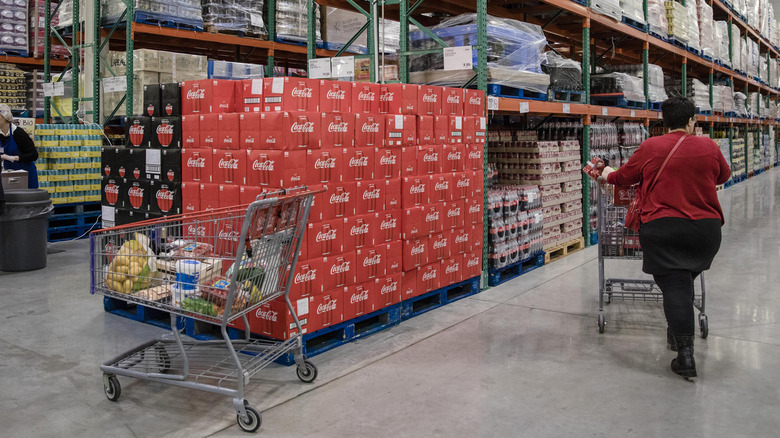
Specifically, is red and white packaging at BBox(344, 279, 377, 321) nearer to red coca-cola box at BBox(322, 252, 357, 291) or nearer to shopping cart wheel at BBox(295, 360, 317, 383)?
red coca-cola box at BBox(322, 252, 357, 291)

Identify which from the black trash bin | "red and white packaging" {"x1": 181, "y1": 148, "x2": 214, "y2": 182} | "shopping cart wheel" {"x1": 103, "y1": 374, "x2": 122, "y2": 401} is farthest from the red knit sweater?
the black trash bin

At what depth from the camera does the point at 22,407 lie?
3742 millimetres

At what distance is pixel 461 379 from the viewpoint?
4.17 m

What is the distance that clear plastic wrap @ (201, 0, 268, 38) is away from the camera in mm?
9898

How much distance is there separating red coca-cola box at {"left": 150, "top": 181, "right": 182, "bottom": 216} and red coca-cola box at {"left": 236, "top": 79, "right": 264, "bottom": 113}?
1.03m

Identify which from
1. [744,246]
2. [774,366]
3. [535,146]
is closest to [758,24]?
[744,246]

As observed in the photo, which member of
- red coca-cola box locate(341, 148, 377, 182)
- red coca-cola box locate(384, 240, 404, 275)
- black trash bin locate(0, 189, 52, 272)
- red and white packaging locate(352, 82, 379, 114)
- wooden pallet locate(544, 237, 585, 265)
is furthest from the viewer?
wooden pallet locate(544, 237, 585, 265)

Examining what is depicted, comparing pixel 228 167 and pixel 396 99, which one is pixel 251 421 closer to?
pixel 228 167

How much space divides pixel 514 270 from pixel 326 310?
10.9 ft

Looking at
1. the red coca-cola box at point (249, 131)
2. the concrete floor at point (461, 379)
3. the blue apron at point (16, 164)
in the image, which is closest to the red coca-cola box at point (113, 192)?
the concrete floor at point (461, 379)

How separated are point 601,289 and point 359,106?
2.40 metres

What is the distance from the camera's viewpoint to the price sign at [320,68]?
22.3 ft

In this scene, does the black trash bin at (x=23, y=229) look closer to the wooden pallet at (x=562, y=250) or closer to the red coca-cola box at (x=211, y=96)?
the red coca-cola box at (x=211, y=96)

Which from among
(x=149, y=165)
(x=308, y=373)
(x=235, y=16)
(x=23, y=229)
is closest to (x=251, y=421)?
(x=308, y=373)
